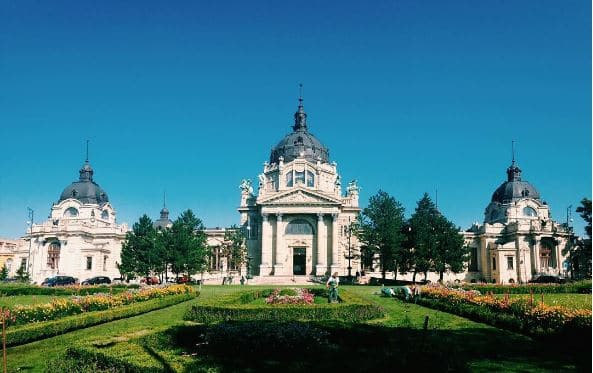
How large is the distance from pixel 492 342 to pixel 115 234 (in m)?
69.4

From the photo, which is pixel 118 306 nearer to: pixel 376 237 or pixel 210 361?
pixel 210 361

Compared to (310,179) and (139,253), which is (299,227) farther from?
(139,253)

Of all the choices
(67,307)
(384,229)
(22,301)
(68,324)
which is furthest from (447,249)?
(68,324)

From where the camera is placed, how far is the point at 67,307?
2431cm

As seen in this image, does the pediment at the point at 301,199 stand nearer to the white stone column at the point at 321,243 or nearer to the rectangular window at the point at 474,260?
the white stone column at the point at 321,243

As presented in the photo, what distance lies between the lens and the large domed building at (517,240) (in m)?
72.2

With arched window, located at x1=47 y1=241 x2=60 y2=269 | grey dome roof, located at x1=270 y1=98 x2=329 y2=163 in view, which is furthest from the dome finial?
arched window, located at x1=47 y1=241 x2=60 y2=269

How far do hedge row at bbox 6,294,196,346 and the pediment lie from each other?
39148 millimetres

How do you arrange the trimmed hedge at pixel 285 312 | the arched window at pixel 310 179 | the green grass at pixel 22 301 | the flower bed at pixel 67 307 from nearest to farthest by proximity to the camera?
the flower bed at pixel 67 307 → the trimmed hedge at pixel 285 312 → the green grass at pixel 22 301 → the arched window at pixel 310 179

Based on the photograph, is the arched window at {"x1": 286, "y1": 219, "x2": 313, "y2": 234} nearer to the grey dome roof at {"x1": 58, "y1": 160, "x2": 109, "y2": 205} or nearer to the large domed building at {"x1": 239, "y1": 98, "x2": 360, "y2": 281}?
the large domed building at {"x1": 239, "y1": 98, "x2": 360, "y2": 281}

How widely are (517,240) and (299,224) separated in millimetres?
30309

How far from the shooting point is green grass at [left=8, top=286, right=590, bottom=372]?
1368cm

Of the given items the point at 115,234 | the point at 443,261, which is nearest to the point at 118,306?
the point at 443,261

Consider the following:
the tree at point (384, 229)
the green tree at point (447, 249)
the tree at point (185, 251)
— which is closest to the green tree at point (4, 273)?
the tree at point (185, 251)
